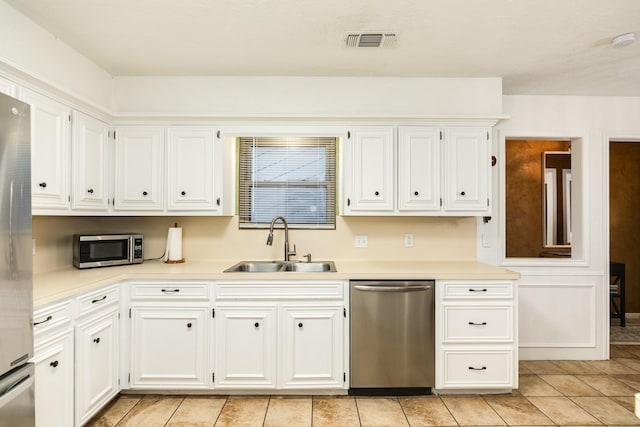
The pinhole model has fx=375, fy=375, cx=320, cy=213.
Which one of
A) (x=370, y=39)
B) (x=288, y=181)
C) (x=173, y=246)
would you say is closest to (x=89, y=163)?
(x=173, y=246)

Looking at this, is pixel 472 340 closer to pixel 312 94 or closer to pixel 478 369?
pixel 478 369

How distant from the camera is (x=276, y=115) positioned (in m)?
2.87

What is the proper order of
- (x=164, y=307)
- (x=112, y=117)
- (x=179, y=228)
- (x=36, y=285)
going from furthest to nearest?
1. (x=179, y=228)
2. (x=112, y=117)
3. (x=164, y=307)
4. (x=36, y=285)

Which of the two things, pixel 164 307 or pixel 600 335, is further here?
pixel 600 335

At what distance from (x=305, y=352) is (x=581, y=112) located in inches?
128

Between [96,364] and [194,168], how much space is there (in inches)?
58.2

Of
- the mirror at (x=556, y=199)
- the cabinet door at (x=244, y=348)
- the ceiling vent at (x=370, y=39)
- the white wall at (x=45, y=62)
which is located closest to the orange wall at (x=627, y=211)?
the mirror at (x=556, y=199)

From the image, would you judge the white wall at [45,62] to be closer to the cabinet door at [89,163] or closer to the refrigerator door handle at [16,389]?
the cabinet door at [89,163]

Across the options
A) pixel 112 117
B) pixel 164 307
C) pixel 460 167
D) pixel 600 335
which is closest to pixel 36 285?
pixel 164 307

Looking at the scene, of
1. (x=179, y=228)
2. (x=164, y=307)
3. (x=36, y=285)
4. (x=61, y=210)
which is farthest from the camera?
(x=179, y=228)

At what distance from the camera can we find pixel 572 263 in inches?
135

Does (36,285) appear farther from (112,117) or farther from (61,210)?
(112,117)

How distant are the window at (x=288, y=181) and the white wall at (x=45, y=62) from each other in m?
1.17

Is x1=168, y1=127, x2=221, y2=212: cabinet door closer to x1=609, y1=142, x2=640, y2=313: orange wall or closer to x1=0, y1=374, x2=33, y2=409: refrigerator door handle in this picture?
x1=0, y1=374, x2=33, y2=409: refrigerator door handle
